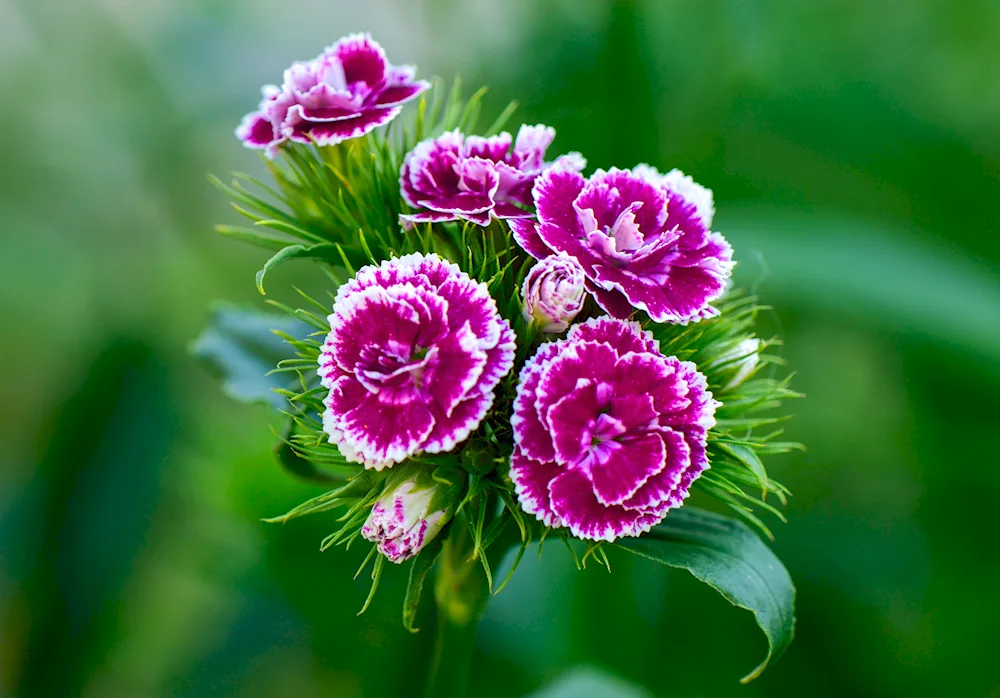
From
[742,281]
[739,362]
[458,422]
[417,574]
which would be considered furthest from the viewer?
[742,281]

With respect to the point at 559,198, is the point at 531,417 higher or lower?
lower

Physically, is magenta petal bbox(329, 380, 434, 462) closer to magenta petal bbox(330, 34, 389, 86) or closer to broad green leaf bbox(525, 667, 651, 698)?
magenta petal bbox(330, 34, 389, 86)

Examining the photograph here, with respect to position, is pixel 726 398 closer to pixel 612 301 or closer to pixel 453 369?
pixel 612 301

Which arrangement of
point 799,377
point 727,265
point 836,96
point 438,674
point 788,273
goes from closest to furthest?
point 727,265 → point 438,674 → point 788,273 → point 799,377 → point 836,96

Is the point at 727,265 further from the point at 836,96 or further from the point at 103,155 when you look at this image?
the point at 103,155

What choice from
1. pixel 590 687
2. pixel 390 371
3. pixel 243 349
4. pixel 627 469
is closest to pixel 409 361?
pixel 390 371

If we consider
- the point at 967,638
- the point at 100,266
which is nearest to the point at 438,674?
the point at 967,638

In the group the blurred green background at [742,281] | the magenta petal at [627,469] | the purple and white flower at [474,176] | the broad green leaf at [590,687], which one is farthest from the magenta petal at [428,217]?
the broad green leaf at [590,687]
